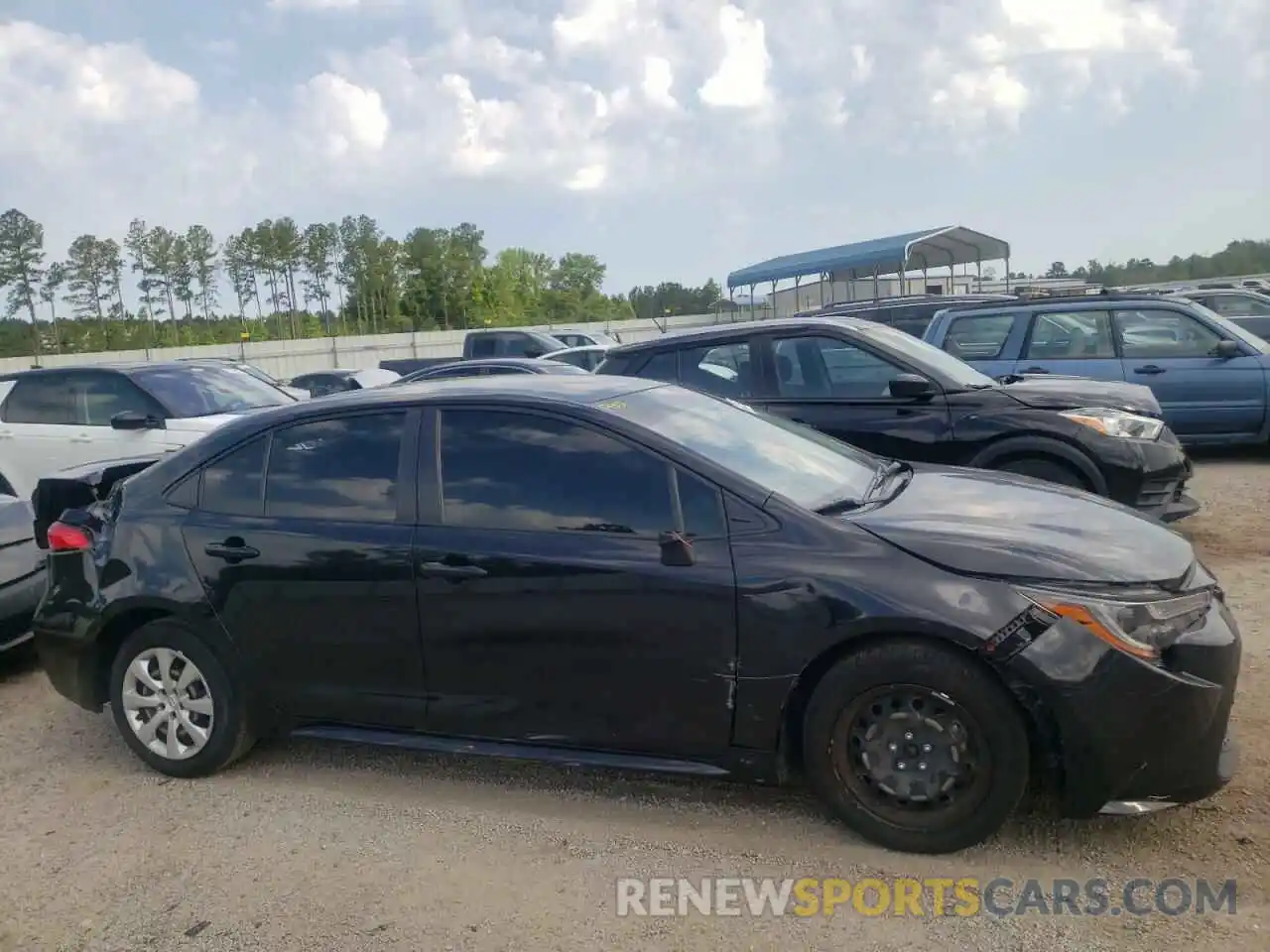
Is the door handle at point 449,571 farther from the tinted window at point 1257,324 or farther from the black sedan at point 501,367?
the tinted window at point 1257,324

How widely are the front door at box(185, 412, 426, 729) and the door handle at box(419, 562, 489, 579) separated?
0.27 feet

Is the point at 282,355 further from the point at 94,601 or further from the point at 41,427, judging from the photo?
the point at 94,601

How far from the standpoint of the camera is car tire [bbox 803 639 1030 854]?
3.31 m

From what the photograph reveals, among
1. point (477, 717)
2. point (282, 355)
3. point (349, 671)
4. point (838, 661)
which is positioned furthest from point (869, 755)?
point (282, 355)

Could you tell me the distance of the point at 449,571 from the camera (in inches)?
156

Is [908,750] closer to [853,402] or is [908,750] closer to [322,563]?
[322,563]

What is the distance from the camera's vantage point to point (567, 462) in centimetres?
394

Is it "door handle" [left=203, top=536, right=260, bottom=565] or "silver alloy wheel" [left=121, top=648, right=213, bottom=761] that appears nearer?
"door handle" [left=203, top=536, right=260, bottom=565]

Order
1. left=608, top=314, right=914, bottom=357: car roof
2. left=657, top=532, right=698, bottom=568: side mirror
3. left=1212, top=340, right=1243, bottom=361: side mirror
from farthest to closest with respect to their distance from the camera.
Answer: left=1212, top=340, right=1243, bottom=361: side mirror, left=608, top=314, right=914, bottom=357: car roof, left=657, top=532, right=698, bottom=568: side mirror

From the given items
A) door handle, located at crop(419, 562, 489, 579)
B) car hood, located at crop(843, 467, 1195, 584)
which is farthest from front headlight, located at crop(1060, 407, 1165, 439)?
door handle, located at crop(419, 562, 489, 579)

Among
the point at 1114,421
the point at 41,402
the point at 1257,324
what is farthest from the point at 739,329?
the point at 1257,324

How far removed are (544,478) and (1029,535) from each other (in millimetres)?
1719

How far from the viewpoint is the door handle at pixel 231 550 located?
4.29 m

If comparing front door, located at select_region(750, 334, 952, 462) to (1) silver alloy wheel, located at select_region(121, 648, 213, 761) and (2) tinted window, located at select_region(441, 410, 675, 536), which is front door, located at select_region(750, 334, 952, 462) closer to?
(2) tinted window, located at select_region(441, 410, 675, 536)
